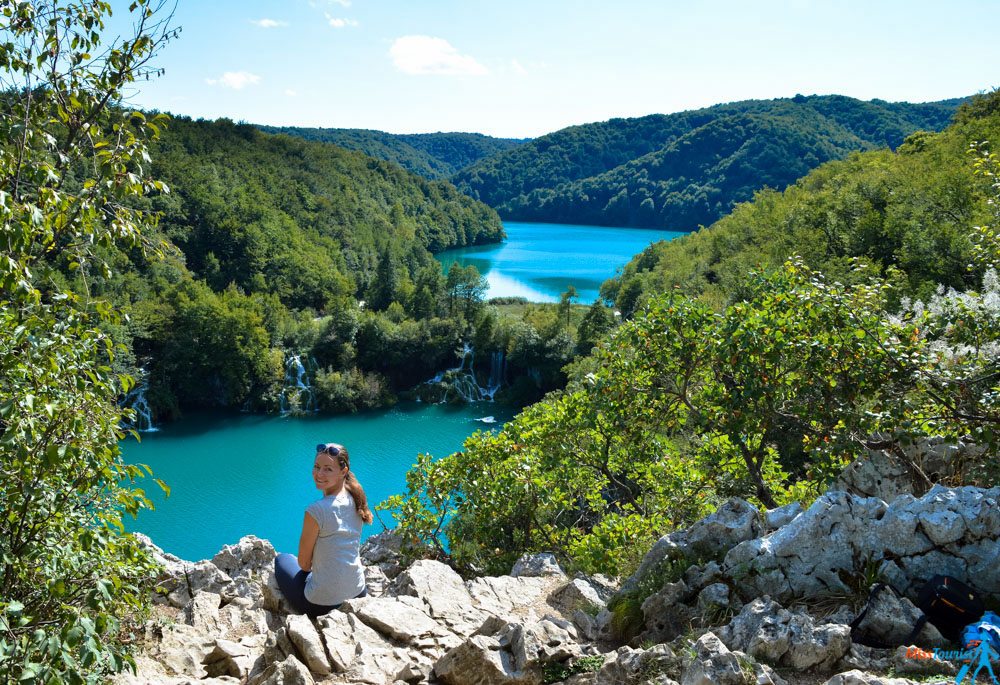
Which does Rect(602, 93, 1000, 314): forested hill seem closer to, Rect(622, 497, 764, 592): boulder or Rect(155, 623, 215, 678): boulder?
Rect(622, 497, 764, 592): boulder

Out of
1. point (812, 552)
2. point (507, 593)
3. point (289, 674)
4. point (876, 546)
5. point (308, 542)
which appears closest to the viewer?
point (289, 674)

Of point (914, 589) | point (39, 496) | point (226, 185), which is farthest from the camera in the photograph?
point (226, 185)

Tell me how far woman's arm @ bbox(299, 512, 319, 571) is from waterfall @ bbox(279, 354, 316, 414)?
4658cm

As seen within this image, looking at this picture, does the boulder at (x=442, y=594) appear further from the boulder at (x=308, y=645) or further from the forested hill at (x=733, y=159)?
the forested hill at (x=733, y=159)

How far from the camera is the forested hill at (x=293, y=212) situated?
73625 mm

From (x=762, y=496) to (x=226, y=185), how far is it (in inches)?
3623

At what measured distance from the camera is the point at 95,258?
4.29m

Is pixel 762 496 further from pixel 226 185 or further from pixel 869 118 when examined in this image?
pixel 869 118

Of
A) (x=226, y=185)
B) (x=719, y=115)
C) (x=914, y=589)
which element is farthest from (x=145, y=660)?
(x=719, y=115)

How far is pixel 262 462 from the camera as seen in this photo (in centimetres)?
3981

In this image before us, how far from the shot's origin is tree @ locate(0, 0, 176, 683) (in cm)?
377

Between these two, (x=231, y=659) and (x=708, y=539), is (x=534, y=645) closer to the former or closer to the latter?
(x=708, y=539)

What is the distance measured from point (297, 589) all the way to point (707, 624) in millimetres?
3490

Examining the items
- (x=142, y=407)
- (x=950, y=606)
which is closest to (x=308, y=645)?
(x=950, y=606)
